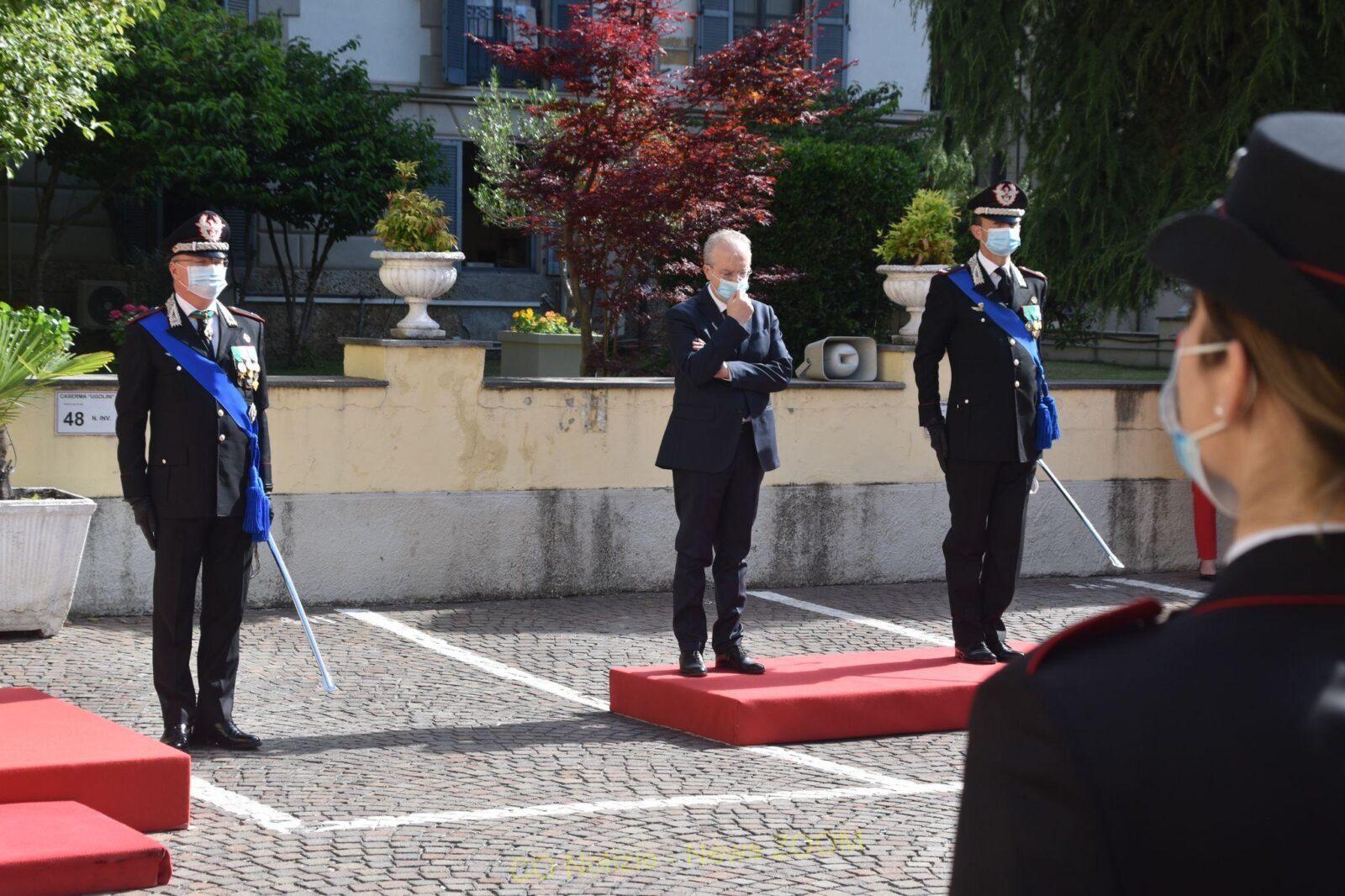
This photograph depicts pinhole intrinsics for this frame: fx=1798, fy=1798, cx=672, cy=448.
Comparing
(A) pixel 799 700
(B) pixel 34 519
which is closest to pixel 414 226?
(B) pixel 34 519

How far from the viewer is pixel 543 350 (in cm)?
1634

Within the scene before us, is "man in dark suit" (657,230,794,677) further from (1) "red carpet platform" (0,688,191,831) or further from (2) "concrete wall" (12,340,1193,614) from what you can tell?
(2) "concrete wall" (12,340,1193,614)

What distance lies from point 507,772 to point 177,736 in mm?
1239

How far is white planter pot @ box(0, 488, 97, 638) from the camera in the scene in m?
8.50

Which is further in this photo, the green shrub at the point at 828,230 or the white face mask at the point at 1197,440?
the green shrub at the point at 828,230

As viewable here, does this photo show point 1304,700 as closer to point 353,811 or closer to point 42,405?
point 353,811

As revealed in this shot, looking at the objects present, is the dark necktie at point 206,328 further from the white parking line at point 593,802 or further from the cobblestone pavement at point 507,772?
the white parking line at point 593,802

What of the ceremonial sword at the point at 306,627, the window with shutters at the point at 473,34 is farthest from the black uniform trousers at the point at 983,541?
the window with shutters at the point at 473,34

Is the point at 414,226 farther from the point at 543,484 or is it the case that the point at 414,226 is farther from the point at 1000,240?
the point at 1000,240

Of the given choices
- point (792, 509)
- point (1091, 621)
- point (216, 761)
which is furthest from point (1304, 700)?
point (792, 509)

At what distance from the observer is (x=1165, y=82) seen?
42.7 ft

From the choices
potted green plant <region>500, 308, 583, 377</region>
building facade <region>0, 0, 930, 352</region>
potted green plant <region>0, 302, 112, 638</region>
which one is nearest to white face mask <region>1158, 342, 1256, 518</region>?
potted green plant <region>0, 302, 112, 638</region>

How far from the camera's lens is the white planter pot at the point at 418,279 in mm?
9914

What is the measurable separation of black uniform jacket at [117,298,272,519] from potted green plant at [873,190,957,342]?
16.7ft
